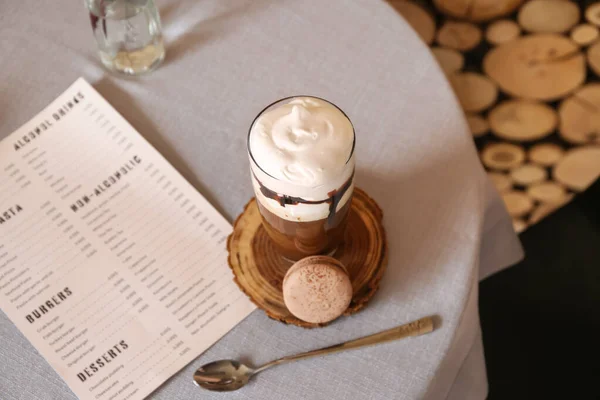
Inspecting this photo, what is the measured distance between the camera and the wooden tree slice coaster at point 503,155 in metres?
1.26

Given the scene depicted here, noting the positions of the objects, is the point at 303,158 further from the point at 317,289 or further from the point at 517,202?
the point at 517,202

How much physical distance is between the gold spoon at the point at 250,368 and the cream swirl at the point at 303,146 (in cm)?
19

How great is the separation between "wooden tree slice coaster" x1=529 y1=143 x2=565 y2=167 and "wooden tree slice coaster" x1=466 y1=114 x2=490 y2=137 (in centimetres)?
10

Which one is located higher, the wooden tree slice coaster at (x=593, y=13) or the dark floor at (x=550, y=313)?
the wooden tree slice coaster at (x=593, y=13)

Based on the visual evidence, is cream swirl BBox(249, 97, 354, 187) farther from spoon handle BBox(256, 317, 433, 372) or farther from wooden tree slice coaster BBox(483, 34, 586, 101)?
wooden tree slice coaster BBox(483, 34, 586, 101)

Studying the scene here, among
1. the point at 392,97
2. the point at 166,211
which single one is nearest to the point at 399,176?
the point at 392,97

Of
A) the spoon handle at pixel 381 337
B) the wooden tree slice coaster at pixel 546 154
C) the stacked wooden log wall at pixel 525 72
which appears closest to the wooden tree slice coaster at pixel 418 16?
the stacked wooden log wall at pixel 525 72

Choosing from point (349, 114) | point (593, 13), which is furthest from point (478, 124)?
point (349, 114)

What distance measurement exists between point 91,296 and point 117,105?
240mm

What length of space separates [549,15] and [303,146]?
35.0 inches

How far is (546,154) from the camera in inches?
49.0

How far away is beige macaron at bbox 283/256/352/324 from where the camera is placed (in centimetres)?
55

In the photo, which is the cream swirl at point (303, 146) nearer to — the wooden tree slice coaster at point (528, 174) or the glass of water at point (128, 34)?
the glass of water at point (128, 34)

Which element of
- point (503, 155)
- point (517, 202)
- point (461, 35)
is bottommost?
point (517, 202)
